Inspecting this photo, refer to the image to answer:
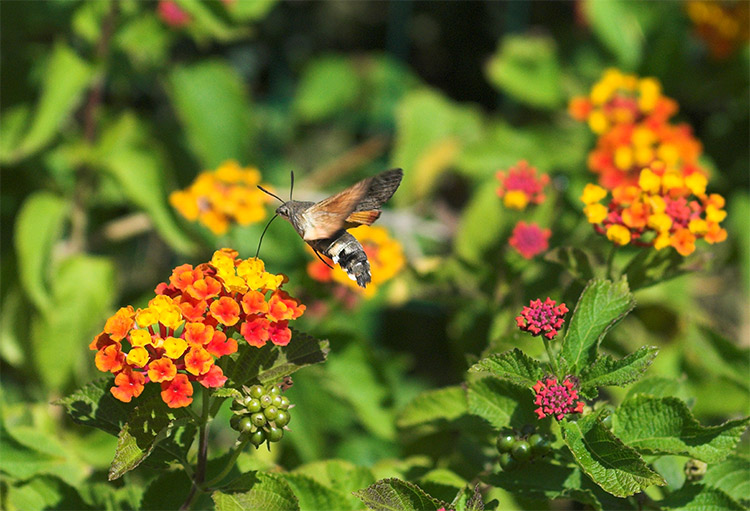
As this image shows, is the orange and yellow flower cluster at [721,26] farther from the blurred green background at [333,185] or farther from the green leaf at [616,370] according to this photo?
the green leaf at [616,370]

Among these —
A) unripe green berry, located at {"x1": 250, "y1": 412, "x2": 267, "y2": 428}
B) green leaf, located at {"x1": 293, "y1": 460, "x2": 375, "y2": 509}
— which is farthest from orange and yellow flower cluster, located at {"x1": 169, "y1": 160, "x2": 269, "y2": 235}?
unripe green berry, located at {"x1": 250, "y1": 412, "x2": 267, "y2": 428}

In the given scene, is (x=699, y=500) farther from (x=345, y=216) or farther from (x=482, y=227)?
(x=482, y=227)

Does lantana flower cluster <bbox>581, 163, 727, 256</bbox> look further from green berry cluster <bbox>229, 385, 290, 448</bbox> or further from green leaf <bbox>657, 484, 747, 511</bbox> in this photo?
green berry cluster <bbox>229, 385, 290, 448</bbox>

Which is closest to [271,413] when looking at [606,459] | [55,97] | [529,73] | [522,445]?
[522,445]

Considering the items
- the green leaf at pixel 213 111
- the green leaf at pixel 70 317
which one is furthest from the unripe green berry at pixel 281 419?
the green leaf at pixel 213 111

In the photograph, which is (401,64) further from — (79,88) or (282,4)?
(79,88)

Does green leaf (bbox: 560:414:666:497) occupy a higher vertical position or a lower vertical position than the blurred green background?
higher

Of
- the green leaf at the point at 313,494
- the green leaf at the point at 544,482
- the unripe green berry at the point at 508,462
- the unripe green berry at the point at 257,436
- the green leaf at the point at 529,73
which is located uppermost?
the unripe green berry at the point at 257,436
